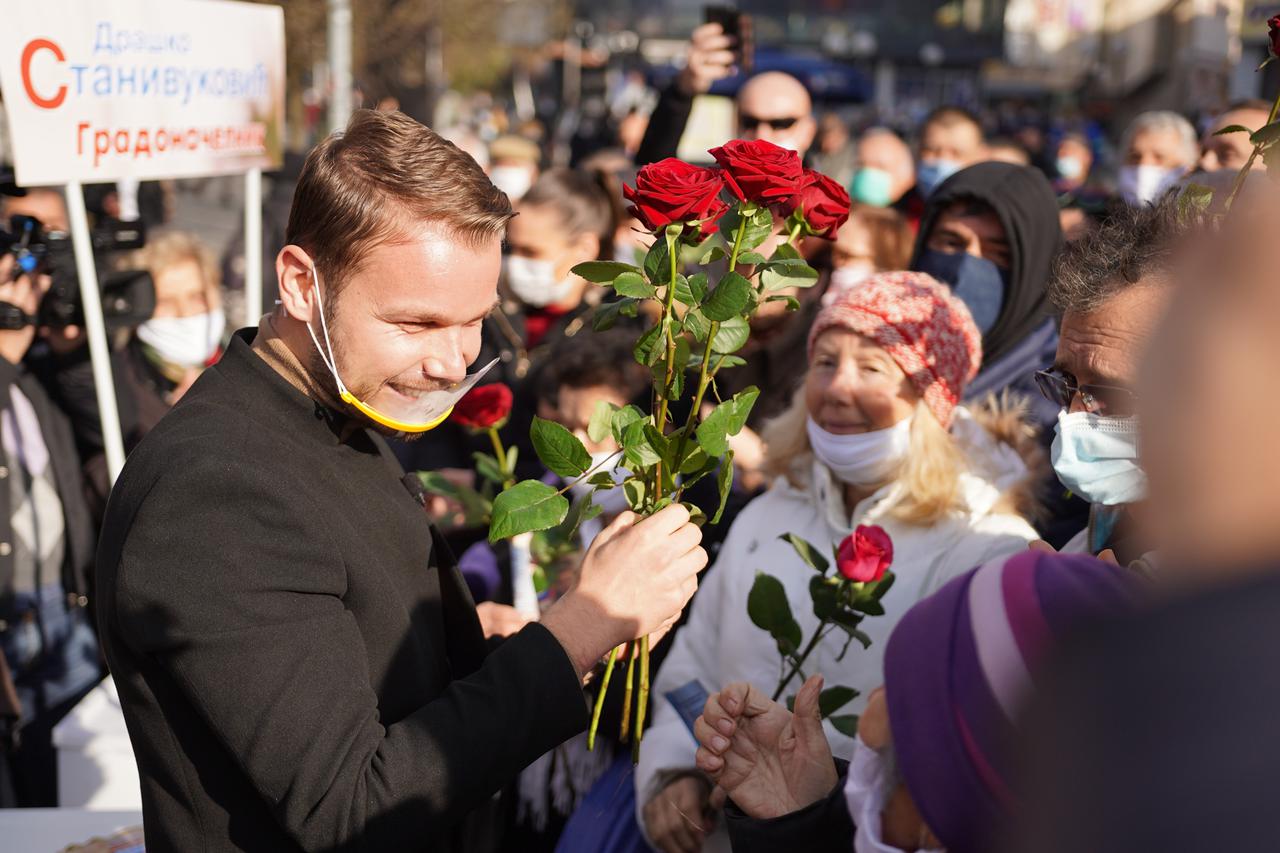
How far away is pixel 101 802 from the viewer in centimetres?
340

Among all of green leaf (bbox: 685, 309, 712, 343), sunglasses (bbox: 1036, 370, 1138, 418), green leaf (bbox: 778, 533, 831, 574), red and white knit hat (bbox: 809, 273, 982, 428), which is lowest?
green leaf (bbox: 778, 533, 831, 574)

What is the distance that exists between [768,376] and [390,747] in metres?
2.59

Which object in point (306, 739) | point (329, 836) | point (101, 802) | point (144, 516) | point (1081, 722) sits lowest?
point (101, 802)

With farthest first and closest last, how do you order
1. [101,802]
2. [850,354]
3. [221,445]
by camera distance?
1. [101,802]
2. [850,354]
3. [221,445]

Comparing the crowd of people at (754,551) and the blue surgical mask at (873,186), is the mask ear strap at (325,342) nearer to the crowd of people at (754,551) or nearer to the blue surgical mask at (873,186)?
the crowd of people at (754,551)

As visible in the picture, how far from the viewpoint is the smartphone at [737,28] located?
4.71 meters

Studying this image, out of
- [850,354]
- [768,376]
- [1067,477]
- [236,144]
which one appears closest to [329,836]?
[1067,477]

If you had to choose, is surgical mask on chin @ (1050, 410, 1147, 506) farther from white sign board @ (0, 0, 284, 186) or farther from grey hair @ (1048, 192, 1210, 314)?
white sign board @ (0, 0, 284, 186)

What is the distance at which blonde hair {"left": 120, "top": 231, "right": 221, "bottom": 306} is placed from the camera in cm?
453

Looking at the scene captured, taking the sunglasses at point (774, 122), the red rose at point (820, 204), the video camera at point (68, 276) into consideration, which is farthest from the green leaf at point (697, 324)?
the sunglasses at point (774, 122)

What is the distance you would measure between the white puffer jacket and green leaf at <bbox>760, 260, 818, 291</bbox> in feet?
2.88

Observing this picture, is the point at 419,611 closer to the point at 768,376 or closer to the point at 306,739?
the point at 306,739

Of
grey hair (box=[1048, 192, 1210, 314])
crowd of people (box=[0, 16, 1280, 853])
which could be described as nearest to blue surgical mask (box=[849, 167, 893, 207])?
crowd of people (box=[0, 16, 1280, 853])

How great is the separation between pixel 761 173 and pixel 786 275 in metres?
0.18
